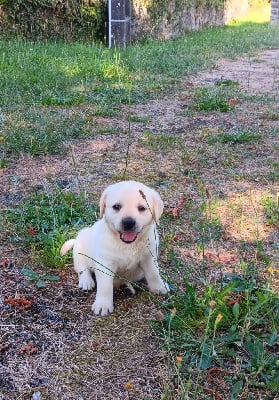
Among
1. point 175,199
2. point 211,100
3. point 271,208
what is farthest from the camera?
point 211,100

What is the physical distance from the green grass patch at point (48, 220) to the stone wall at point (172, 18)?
Answer: 338 inches

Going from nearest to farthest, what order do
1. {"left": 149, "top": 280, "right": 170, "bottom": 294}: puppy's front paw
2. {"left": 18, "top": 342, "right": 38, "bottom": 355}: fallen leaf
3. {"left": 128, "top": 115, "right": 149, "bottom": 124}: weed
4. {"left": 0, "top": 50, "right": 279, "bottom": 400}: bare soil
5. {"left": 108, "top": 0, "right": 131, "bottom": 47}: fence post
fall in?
{"left": 0, "top": 50, "right": 279, "bottom": 400}: bare soil → {"left": 18, "top": 342, "right": 38, "bottom": 355}: fallen leaf → {"left": 149, "top": 280, "right": 170, "bottom": 294}: puppy's front paw → {"left": 128, "top": 115, "right": 149, "bottom": 124}: weed → {"left": 108, "top": 0, "right": 131, "bottom": 47}: fence post

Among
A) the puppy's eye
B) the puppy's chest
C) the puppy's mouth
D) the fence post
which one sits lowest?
the puppy's chest

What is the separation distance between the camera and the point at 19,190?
4.04 m

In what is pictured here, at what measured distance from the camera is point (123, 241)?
2508 mm

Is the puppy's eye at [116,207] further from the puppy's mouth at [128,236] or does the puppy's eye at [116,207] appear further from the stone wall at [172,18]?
the stone wall at [172,18]

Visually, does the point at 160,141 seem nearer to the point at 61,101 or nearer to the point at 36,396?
the point at 61,101

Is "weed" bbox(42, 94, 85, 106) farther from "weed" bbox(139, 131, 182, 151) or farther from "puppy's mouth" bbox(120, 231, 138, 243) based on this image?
"puppy's mouth" bbox(120, 231, 138, 243)

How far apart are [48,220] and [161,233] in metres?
0.77

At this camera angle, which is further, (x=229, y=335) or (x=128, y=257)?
(x=128, y=257)

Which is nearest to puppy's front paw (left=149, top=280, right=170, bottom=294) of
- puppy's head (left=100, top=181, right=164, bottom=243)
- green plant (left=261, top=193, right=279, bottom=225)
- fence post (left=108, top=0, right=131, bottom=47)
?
puppy's head (left=100, top=181, right=164, bottom=243)

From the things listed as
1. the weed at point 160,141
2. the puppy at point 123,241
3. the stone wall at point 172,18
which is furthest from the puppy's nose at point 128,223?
the stone wall at point 172,18

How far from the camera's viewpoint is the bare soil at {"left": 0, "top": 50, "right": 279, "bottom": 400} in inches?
87.1

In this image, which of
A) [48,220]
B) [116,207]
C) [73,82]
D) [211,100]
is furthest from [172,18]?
[116,207]
